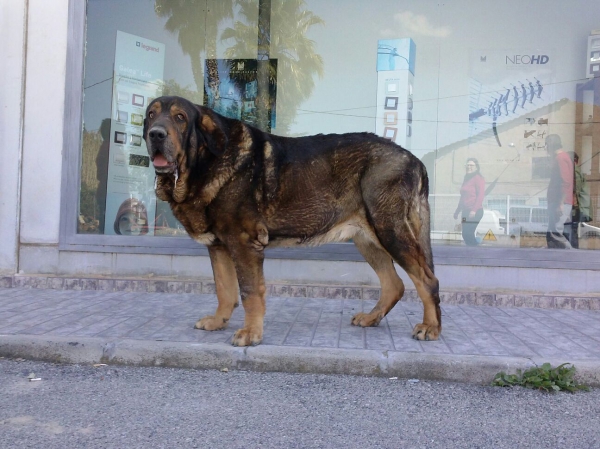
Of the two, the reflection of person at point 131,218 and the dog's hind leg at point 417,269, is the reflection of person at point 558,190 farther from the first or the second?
the reflection of person at point 131,218

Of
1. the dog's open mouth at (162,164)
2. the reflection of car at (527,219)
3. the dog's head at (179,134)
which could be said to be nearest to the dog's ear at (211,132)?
the dog's head at (179,134)

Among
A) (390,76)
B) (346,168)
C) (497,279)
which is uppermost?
(390,76)

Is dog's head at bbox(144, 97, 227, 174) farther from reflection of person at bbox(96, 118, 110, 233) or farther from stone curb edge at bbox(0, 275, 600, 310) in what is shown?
reflection of person at bbox(96, 118, 110, 233)

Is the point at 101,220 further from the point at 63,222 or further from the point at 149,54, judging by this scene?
the point at 149,54

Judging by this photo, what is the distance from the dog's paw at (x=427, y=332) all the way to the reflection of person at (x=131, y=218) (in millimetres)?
4352

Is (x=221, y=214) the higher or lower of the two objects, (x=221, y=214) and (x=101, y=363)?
the higher

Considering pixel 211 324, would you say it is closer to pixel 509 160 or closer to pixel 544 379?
pixel 544 379

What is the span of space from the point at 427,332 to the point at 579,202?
4.21 meters

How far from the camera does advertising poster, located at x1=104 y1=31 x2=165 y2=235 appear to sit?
26.4ft

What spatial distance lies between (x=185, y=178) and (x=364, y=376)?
194cm

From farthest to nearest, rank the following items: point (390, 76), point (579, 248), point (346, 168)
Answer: point (390, 76) → point (579, 248) → point (346, 168)

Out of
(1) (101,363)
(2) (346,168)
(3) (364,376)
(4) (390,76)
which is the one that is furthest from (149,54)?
(3) (364,376)

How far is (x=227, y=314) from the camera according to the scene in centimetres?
498

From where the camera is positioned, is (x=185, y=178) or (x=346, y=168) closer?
(x=185, y=178)
